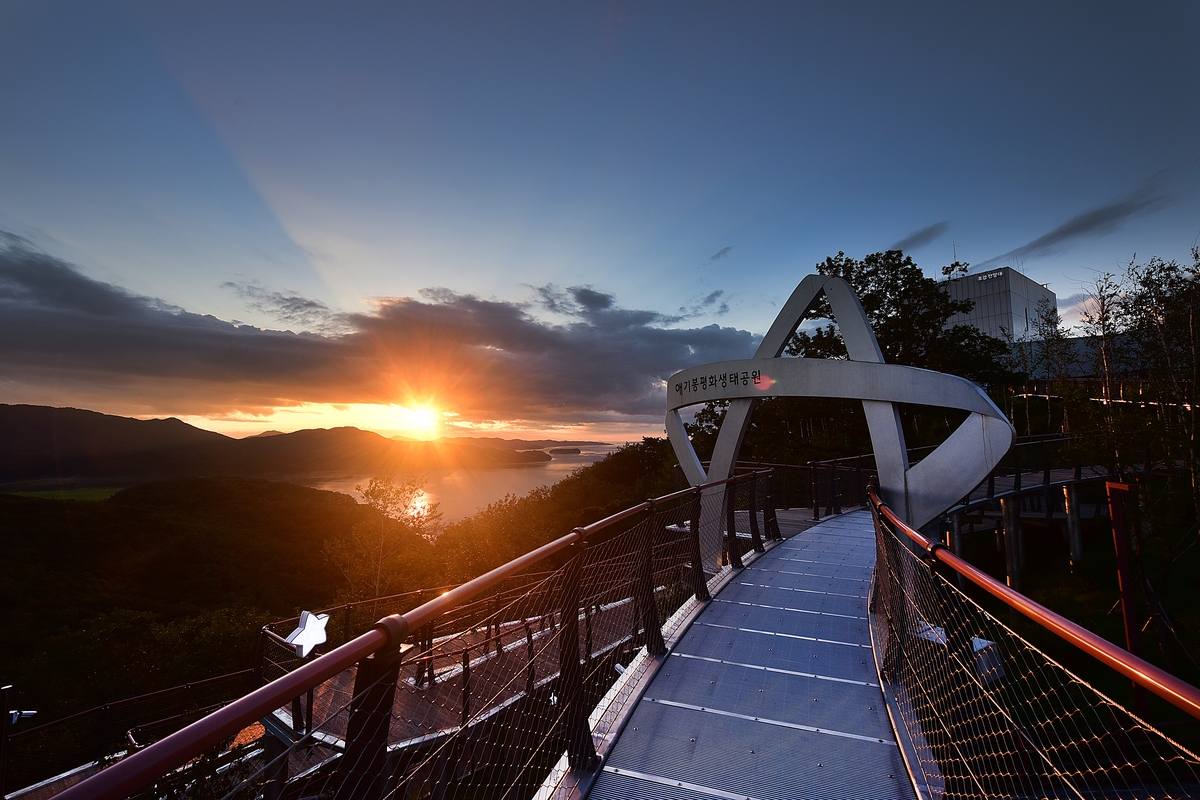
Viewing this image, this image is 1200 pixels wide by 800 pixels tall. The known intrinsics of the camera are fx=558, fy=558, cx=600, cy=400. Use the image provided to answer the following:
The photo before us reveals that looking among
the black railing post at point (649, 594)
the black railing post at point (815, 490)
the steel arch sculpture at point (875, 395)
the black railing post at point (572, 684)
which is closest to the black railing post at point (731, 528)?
the black railing post at point (649, 594)

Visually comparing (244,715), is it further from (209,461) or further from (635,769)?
(209,461)

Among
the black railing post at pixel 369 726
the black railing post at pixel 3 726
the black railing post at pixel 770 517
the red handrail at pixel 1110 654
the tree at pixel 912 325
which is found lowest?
the black railing post at pixel 3 726

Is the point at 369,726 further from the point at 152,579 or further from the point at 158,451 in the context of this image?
the point at 158,451

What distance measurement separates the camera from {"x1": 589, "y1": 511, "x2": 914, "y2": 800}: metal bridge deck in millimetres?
3150

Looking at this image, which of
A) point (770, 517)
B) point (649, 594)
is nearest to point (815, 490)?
point (770, 517)

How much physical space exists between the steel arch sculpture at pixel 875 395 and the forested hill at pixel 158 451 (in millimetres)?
70510

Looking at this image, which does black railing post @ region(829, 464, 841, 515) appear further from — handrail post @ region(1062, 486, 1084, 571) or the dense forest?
the dense forest

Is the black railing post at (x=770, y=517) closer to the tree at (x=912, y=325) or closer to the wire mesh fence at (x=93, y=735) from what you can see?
the wire mesh fence at (x=93, y=735)

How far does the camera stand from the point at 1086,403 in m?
18.7

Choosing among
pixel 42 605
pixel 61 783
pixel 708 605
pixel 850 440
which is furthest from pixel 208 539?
pixel 708 605

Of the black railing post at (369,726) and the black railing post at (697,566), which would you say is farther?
the black railing post at (697,566)

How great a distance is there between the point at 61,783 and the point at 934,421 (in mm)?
38892

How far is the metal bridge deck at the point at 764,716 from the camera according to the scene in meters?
3.15

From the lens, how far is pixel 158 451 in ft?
354
